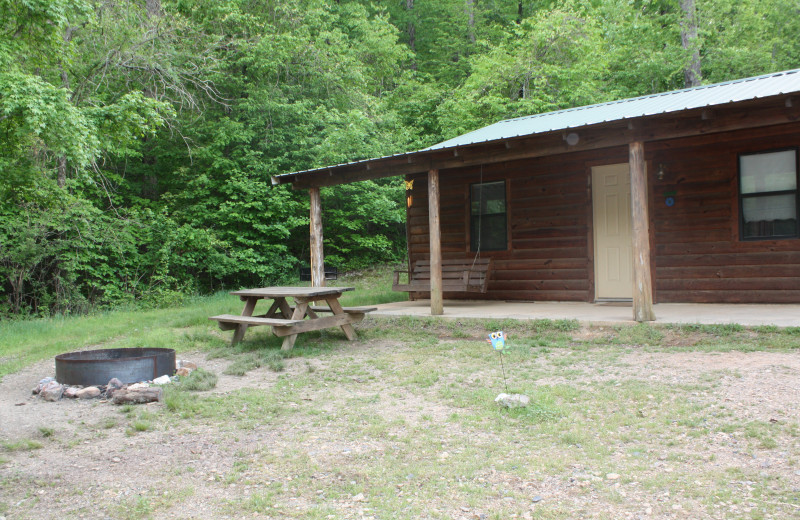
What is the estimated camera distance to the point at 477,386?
5207 millimetres

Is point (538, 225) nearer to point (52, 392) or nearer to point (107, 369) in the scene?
point (107, 369)

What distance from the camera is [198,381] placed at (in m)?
5.61

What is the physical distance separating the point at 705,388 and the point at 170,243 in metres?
12.5

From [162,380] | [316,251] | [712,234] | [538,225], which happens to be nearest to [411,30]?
[538,225]

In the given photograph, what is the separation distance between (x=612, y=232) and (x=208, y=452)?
769 centimetres

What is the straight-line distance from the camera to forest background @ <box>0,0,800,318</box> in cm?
1099

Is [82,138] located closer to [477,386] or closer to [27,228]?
[27,228]

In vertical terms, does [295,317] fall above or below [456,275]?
below

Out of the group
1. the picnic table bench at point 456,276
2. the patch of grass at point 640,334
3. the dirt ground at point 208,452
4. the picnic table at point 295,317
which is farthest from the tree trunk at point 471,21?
the dirt ground at point 208,452

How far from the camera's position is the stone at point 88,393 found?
5328mm

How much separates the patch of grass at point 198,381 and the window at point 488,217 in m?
6.30

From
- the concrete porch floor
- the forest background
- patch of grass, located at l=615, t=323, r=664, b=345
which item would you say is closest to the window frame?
the concrete porch floor

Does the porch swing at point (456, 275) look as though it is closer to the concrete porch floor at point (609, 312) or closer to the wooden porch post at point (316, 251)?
the concrete porch floor at point (609, 312)

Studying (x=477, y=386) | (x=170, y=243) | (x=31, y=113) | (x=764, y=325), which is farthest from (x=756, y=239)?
(x=170, y=243)
